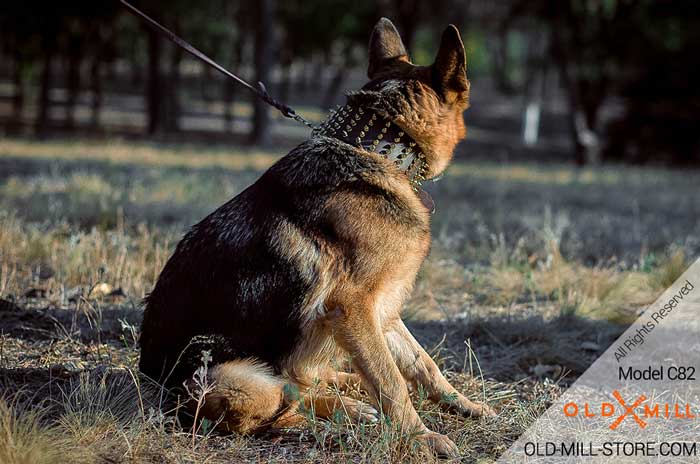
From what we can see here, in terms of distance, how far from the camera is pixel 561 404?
3842mm

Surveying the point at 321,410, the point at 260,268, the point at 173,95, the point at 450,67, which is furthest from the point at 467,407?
the point at 173,95

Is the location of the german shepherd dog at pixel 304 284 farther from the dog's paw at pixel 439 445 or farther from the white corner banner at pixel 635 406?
the white corner banner at pixel 635 406

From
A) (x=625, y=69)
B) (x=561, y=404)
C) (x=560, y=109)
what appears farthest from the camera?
(x=560, y=109)

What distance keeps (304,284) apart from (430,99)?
3.62ft

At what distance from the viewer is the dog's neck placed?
359 centimetres

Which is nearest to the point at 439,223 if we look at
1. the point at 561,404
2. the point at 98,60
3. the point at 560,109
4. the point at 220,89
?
the point at 561,404

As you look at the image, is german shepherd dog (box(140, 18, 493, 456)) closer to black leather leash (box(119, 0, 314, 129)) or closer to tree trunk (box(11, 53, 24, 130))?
black leather leash (box(119, 0, 314, 129))

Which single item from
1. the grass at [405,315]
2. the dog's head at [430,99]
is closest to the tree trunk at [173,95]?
the grass at [405,315]

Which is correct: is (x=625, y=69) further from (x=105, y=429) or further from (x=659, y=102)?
(x=105, y=429)

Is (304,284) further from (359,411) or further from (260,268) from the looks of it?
(359,411)

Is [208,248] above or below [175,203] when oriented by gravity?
above

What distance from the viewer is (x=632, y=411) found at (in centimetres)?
374

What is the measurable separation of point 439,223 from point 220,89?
56371mm

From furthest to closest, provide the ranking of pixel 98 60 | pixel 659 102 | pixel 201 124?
1. pixel 201 124
2. pixel 98 60
3. pixel 659 102
